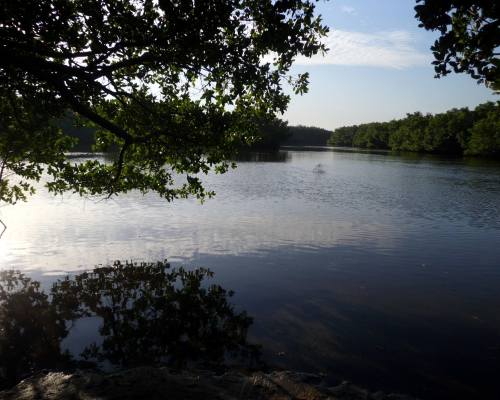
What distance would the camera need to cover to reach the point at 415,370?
9.28m

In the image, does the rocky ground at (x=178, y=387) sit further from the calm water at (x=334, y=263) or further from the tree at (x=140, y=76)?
the tree at (x=140, y=76)

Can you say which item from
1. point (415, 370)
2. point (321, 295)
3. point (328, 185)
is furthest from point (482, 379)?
point (328, 185)

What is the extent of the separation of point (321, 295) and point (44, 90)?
10.7 metres

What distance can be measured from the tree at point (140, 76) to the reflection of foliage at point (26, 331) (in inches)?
135

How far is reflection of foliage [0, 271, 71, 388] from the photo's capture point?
9.09 metres

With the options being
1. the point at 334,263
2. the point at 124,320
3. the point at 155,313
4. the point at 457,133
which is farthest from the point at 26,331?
the point at 457,133

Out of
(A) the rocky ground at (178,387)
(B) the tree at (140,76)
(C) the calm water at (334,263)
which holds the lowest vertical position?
(C) the calm water at (334,263)

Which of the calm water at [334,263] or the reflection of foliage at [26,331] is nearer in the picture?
the reflection of foliage at [26,331]

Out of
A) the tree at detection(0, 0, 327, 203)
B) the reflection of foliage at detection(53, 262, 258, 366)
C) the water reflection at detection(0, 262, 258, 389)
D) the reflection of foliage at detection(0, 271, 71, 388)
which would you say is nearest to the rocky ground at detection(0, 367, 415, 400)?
the reflection of foliage at detection(0, 271, 71, 388)

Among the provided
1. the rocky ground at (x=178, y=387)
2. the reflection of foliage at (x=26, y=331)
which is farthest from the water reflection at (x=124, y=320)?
the rocky ground at (x=178, y=387)

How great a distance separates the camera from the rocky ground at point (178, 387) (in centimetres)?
705

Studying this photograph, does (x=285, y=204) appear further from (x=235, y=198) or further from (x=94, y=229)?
(x=94, y=229)

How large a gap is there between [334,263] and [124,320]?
9.24 m

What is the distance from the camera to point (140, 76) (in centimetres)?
1341
